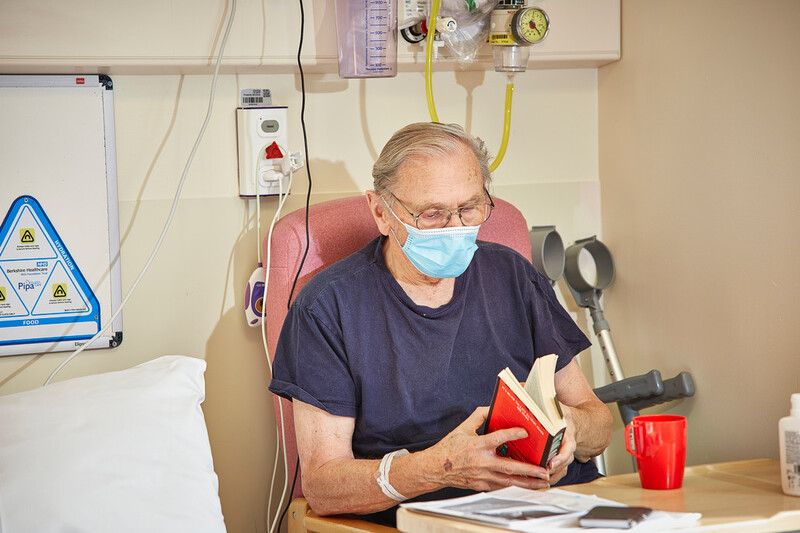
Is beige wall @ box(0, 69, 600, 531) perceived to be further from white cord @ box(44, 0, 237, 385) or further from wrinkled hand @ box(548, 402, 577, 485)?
wrinkled hand @ box(548, 402, 577, 485)

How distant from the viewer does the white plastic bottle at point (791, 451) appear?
136 cm

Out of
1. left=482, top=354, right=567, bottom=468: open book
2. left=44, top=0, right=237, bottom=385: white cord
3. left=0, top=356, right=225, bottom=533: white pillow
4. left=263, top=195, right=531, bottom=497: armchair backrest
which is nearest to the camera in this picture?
left=482, top=354, right=567, bottom=468: open book

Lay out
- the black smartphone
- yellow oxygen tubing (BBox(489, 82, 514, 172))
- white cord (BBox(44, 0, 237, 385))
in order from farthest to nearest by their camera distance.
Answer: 1. yellow oxygen tubing (BBox(489, 82, 514, 172))
2. white cord (BBox(44, 0, 237, 385))
3. the black smartphone

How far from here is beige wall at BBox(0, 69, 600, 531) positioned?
2088mm

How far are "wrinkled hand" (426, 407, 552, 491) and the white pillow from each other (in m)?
0.46

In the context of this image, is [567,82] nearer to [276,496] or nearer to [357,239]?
[357,239]

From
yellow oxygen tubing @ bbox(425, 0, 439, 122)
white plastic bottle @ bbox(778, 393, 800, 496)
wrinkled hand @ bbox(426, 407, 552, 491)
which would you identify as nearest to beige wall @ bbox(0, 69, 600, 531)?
yellow oxygen tubing @ bbox(425, 0, 439, 122)

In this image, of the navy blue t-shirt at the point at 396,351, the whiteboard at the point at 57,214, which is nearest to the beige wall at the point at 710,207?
the navy blue t-shirt at the point at 396,351

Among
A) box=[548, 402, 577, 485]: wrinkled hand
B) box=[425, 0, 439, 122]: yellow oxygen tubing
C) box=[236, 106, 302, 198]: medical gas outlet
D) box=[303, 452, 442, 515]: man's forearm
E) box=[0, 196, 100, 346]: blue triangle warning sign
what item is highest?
box=[425, 0, 439, 122]: yellow oxygen tubing

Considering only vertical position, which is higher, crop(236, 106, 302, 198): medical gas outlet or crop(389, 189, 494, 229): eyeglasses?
crop(236, 106, 302, 198): medical gas outlet

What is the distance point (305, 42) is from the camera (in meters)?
2.08

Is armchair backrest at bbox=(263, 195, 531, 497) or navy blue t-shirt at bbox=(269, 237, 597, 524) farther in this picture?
armchair backrest at bbox=(263, 195, 531, 497)

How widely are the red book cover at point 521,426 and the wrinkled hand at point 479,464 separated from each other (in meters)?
0.02

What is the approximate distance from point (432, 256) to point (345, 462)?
1.44 feet
